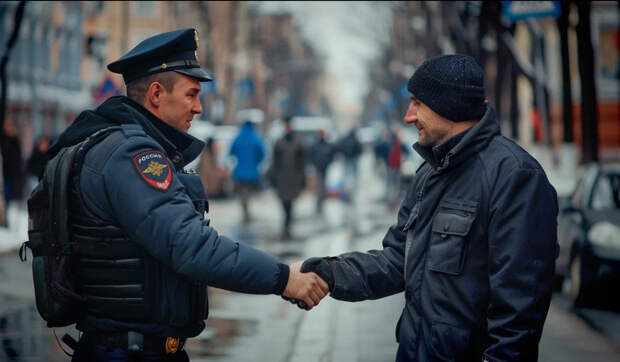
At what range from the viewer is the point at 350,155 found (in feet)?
87.6

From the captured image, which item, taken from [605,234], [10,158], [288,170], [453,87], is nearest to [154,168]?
[453,87]

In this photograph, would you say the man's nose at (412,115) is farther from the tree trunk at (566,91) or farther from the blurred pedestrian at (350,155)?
the blurred pedestrian at (350,155)

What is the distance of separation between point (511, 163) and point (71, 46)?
43.6 meters

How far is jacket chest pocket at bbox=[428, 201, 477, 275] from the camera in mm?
3381

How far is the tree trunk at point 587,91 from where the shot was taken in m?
16.5

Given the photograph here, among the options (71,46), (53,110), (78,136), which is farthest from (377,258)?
(71,46)

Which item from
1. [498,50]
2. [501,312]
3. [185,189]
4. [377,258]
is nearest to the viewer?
[501,312]

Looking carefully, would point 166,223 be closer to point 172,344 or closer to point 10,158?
point 172,344

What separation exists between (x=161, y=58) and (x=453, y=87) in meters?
1.08

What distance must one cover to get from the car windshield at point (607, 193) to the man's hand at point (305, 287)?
781 centimetres

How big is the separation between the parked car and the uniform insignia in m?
7.80

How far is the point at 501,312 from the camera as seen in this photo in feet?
10.7

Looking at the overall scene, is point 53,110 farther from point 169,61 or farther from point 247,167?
point 169,61

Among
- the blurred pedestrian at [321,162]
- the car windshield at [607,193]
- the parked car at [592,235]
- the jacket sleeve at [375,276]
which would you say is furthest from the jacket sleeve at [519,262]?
the blurred pedestrian at [321,162]
